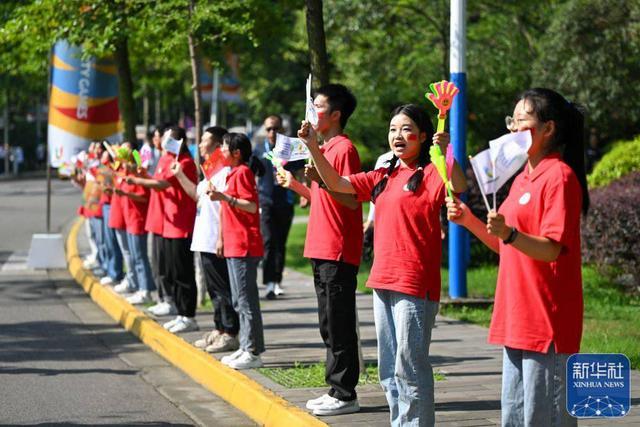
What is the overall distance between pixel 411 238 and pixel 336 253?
1.24 meters

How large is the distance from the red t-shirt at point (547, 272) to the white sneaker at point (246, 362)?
4.39m

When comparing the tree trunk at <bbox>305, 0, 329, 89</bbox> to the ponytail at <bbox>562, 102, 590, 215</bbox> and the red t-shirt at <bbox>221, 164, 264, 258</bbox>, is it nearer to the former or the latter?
the red t-shirt at <bbox>221, 164, 264, 258</bbox>

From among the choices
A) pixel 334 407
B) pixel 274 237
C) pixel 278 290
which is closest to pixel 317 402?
pixel 334 407

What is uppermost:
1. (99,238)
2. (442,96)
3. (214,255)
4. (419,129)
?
(442,96)

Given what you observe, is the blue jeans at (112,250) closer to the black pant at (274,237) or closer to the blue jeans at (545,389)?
the black pant at (274,237)

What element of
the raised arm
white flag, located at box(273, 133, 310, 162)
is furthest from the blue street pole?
the raised arm

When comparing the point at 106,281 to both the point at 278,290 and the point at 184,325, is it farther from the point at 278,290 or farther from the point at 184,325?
the point at 184,325

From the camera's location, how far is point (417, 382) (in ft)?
19.9

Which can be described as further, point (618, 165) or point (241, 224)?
point (618, 165)

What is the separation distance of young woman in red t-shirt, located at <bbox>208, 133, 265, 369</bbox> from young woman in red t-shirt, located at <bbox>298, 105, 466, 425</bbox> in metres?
2.89

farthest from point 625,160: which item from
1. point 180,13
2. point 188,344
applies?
point 188,344

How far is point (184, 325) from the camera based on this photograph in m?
11.1

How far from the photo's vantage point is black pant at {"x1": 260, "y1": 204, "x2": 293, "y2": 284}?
13633 mm

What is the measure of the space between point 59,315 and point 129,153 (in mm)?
2333
